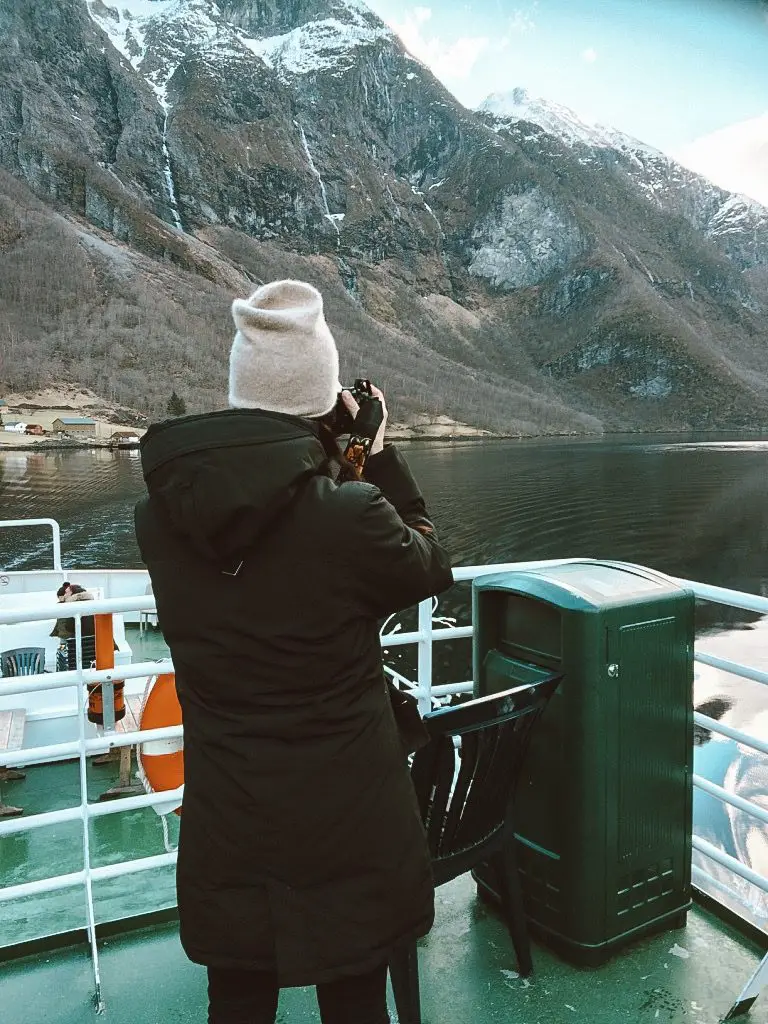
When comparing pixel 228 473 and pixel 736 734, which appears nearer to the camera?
pixel 228 473

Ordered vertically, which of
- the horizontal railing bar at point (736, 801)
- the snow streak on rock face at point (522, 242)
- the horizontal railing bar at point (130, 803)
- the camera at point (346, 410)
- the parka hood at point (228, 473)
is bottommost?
the horizontal railing bar at point (736, 801)

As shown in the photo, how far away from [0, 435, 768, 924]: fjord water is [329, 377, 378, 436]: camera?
1.70 meters

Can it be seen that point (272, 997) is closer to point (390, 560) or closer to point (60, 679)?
point (390, 560)

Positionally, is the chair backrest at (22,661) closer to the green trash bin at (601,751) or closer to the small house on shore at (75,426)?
the green trash bin at (601,751)

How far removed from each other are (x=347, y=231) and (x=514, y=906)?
550ft

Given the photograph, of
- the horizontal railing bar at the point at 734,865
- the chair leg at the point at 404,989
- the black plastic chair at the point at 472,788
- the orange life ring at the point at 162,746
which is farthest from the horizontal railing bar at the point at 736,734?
the orange life ring at the point at 162,746

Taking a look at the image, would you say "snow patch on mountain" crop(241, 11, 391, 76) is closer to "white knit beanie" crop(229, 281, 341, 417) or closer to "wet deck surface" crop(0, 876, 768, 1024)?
"wet deck surface" crop(0, 876, 768, 1024)

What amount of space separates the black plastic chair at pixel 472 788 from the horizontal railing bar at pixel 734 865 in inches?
25.7

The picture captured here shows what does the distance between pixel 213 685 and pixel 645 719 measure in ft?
4.14

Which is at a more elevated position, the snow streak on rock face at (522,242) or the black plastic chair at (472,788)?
the snow streak on rock face at (522,242)

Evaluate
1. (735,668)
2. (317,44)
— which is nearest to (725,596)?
(735,668)

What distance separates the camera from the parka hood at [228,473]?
1006 mm

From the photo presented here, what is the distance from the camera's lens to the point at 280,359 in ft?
3.65

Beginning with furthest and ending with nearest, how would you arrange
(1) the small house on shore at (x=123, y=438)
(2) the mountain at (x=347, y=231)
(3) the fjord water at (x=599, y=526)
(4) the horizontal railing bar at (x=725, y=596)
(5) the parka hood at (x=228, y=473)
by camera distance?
(2) the mountain at (x=347, y=231) < (1) the small house on shore at (x=123, y=438) < (3) the fjord water at (x=599, y=526) < (4) the horizontal railing bar at (x=725, y=596) < (5) the parka hood at (x=228, y=473)
